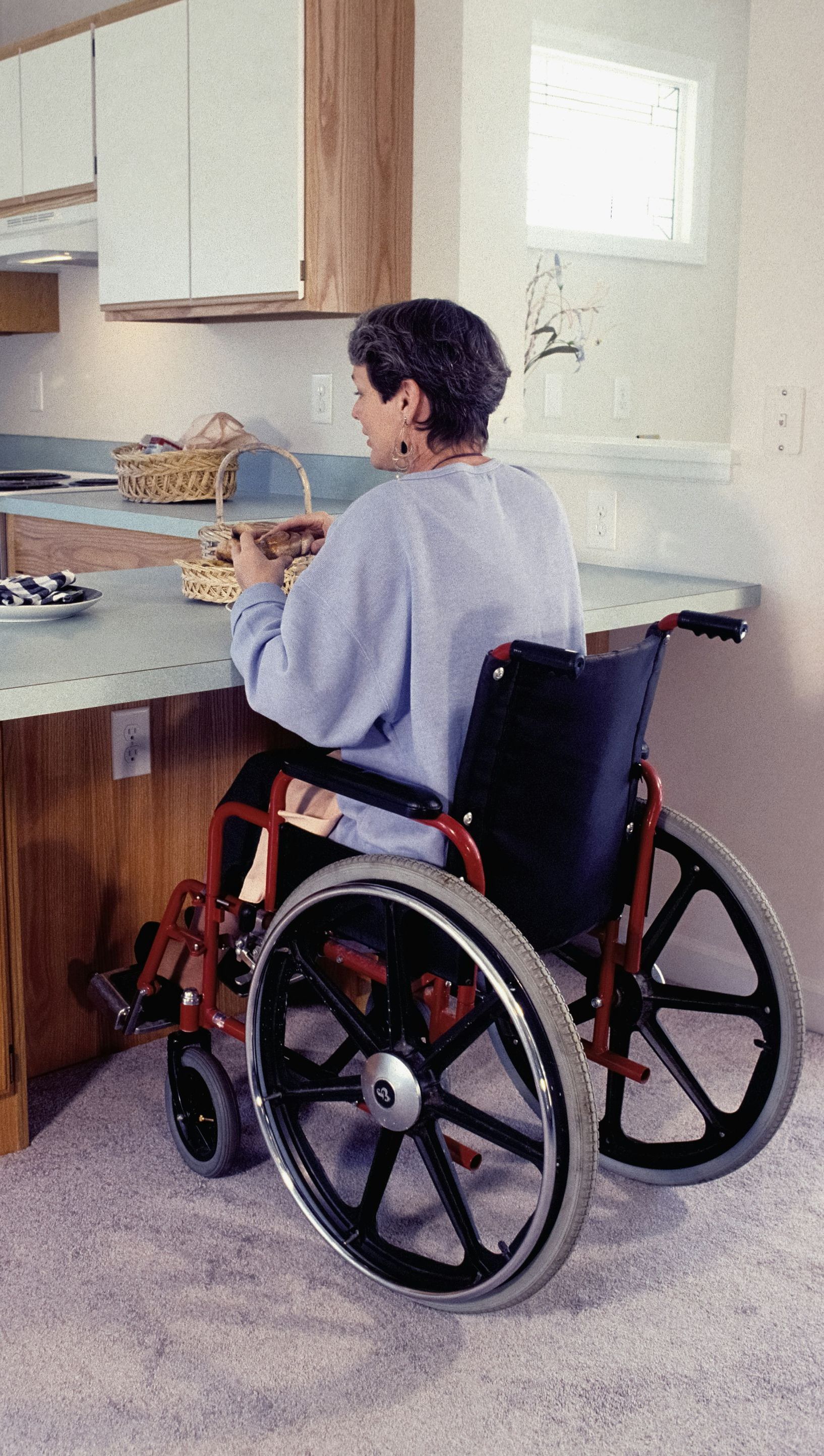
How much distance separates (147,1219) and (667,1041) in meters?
0.72

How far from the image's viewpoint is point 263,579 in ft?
5.50

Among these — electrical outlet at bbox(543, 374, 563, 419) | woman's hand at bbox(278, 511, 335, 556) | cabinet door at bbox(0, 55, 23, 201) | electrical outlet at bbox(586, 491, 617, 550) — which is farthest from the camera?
electrical outlet at bbox(543, 374, 563, 419)

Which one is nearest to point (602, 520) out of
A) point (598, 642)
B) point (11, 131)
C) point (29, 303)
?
point (598, 642)

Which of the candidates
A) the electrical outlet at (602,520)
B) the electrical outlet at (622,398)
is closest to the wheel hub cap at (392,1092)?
the electrical outlet at (602,520)

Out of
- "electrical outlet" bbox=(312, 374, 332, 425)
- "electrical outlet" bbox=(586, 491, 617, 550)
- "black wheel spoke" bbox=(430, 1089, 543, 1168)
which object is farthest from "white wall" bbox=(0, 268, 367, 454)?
"black wheel spoke" bbox=(430, 1089, 543, 1168)

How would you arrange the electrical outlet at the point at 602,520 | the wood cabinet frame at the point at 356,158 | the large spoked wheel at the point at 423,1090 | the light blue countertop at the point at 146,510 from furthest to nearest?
the light blue countertop at the point at 146,510
the wood cabinet frame at the point at 356,158
the electrical outlet at the point at 602,520
the large spoked wheel at the point at 423,1090

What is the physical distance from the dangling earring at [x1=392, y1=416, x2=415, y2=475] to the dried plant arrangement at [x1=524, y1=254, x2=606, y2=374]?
2458mm

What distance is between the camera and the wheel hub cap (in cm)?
142

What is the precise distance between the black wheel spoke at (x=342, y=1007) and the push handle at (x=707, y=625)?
0.57 meters

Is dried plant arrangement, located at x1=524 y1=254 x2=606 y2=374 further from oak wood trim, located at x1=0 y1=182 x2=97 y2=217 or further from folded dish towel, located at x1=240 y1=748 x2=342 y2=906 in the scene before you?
folded dish towel, located at x1=240 y1=748 x2=342 y2=906

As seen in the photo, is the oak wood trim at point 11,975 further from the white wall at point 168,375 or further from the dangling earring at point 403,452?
the white wall at point 168,375

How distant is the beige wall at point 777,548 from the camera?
219cm

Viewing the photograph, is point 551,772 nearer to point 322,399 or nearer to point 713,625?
point 713,625

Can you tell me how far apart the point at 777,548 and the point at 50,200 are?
234 centimetres
